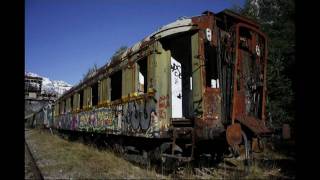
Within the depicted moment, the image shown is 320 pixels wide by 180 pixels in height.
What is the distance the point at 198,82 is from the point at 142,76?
259 centimetres

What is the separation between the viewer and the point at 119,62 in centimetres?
1121

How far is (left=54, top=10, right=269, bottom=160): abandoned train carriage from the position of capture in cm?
737

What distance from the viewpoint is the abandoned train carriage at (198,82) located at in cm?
737

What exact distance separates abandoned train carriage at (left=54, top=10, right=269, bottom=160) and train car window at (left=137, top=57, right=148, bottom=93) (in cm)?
3

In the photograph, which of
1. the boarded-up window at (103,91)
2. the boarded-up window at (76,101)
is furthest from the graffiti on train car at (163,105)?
the boarded-up window at (76,101)

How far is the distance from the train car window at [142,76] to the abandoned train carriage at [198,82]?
0.03 metres

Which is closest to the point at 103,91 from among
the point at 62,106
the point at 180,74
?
the point at 180,74

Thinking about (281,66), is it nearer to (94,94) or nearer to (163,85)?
(94,94)

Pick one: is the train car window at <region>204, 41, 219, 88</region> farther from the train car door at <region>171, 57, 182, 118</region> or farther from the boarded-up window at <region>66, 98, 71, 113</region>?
the boarded-up window at <region>66, 98, 71, 113</region>

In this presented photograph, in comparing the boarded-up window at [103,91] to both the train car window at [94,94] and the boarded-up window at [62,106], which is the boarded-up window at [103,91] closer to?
the train car window at [94,94]
